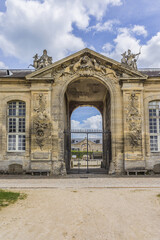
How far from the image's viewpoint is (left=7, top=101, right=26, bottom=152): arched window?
15.6 metres

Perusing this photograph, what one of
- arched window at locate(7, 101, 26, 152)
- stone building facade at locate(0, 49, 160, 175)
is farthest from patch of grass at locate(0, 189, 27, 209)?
arched window at locate(7, 101, 26, 152)

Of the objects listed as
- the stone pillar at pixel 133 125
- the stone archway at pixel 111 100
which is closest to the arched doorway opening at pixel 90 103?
the stone archway at pixel 111 100

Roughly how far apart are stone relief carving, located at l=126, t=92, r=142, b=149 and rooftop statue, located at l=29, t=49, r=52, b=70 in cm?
634

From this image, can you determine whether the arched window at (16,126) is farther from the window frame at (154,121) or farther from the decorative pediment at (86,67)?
the window frame at (154,121)

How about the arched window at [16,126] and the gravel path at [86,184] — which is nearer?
the gravel path at [86,184]

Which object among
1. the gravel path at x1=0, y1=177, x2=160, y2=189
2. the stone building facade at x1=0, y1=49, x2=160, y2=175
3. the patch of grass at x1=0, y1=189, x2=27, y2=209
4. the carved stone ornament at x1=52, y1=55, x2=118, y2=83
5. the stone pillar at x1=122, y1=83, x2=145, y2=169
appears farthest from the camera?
the carved stone ornament at x1=52, y1=55, x2=118, y2=83

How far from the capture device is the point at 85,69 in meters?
15.6

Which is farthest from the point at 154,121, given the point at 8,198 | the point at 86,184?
the point at 8,198

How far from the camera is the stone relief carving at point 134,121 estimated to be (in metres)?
14.6

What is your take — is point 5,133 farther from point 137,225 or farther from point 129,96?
point 137,225

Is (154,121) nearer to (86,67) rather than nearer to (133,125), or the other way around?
(133,125)

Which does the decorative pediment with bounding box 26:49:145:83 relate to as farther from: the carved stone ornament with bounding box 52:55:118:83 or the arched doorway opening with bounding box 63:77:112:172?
the arched doorway opening with bounding box 63:77:112:172

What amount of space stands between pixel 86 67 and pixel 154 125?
6334 millimetres

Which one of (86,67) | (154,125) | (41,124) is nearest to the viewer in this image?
(41,124)
